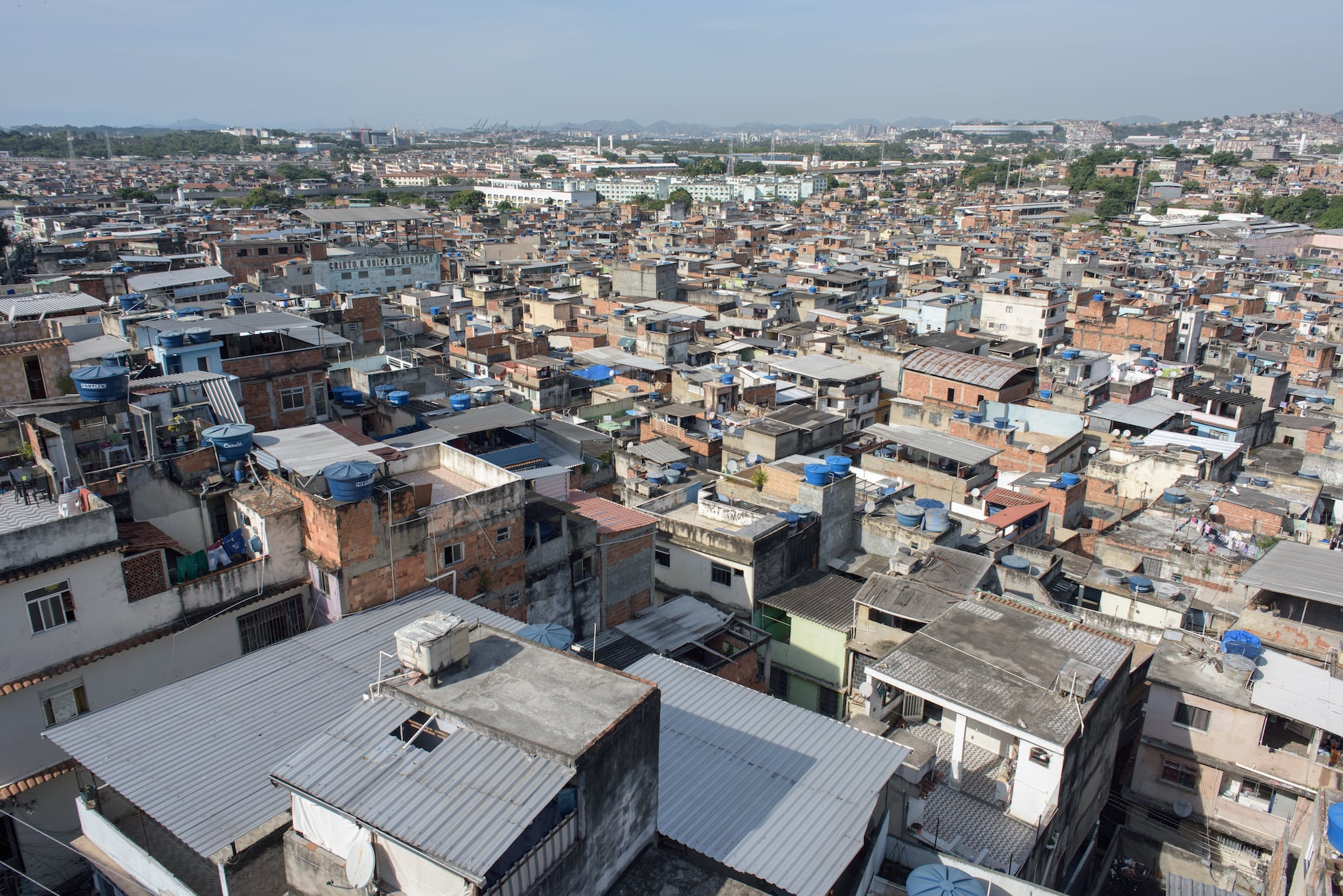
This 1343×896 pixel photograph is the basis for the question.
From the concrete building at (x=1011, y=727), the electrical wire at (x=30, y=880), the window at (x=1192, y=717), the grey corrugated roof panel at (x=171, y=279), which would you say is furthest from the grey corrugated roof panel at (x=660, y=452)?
the grey corrugated roof panel at (x=171, y=279)

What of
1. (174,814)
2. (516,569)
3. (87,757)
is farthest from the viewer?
(516,569)

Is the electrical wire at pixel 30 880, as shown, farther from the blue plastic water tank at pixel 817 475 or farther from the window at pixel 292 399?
the blue plastic water tank at pixel 817 475

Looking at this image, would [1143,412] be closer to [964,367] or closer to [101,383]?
[964,367]

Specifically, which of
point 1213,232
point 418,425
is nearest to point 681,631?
point 418,425

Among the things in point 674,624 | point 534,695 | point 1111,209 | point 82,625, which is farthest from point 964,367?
point 1111,209

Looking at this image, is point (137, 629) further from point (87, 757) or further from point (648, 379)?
point (648, 379)

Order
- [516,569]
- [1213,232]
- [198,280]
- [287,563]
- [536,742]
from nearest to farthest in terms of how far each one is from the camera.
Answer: [536,742], [287,563], [516,569], [198,280], [1213,232]
